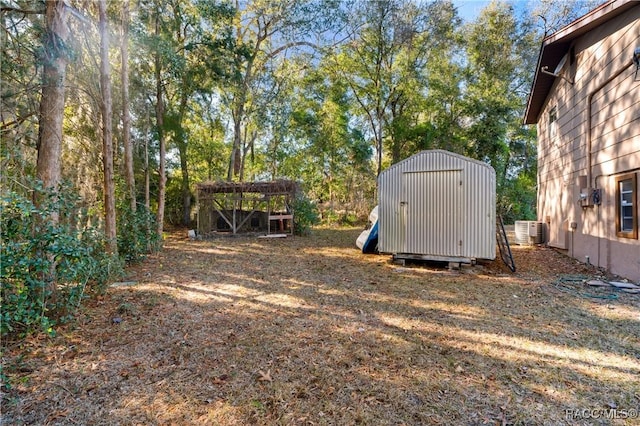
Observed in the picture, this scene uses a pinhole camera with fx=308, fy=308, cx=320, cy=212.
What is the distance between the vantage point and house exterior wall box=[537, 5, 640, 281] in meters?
5.19

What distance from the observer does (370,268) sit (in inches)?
272

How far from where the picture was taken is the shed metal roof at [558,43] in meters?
5.58

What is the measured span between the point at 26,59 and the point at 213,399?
6.15 meters

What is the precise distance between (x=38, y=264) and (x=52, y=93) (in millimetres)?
2385

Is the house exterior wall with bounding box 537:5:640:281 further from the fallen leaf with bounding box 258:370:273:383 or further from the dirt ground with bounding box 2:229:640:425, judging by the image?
the fallen leaf with bounding box 258:370:273:383

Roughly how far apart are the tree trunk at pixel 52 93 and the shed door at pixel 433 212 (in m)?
6.20

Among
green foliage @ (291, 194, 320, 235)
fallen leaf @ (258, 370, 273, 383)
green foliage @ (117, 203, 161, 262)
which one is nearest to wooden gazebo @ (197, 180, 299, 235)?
green foliage @ (291, 194, 320, 235)

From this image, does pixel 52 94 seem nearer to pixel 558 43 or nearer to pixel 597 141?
pixel 597 141

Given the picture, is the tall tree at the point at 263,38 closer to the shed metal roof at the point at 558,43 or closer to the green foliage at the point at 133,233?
the green foliage at the point at 133,233

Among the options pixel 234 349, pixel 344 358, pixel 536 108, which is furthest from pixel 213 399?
pixel 536 108

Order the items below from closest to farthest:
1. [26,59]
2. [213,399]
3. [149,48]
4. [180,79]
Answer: [213,399] → [26,59] → [149,48] → [180,79]

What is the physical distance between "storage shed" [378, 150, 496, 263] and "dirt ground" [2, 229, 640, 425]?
118 cm

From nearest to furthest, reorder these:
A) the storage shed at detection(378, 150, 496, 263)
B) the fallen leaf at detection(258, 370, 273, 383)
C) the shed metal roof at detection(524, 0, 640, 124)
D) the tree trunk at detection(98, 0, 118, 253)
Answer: the fallen leaf at detection(258, 370, 273, 383) → the shed metal roof at detection(524, 0, 640, 124) → the tree trunk at detection(98, 0, 118, 253) → the storage shed at detection(378, 150, 496, 263)

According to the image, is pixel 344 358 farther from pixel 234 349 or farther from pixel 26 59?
pixel 26 59
